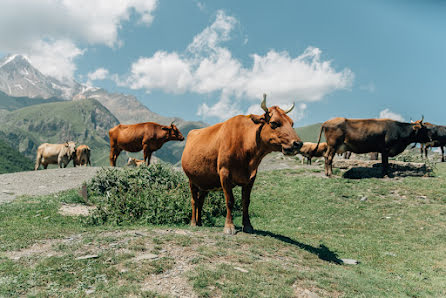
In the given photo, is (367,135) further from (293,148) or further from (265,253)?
(265,253)

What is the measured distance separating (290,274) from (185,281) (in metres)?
1.91

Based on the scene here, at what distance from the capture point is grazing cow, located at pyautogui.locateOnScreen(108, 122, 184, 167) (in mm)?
18688

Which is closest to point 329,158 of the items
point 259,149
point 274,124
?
point 259,149

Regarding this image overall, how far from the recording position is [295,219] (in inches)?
467

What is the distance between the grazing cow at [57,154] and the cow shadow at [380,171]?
2417 cm

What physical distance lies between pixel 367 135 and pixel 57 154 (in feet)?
87.5

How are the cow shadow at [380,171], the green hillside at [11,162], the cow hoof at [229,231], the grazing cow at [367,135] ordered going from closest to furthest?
the cow hoof at [229,231] < the cow shadow at [380,171] < the grazing cow at [367,135] < the green hillside at [11,162]

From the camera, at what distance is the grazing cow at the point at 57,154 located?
1088 inches

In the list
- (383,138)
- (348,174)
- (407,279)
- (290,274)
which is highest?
(383,138)

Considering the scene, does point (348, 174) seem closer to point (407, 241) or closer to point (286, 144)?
point (407, 241)

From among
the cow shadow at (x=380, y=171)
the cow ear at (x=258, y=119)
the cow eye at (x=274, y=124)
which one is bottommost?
the cow shadow at (x=380, y=171)

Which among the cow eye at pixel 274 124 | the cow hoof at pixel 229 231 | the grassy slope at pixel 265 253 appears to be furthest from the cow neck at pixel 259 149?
the grassy slope at pixel 265 253

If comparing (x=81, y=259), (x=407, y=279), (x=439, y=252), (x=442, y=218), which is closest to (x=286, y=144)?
(x=407, y=279)

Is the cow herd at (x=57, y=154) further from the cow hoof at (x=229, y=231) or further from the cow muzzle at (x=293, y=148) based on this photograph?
the cow muzzle at (x=293, y=148)
